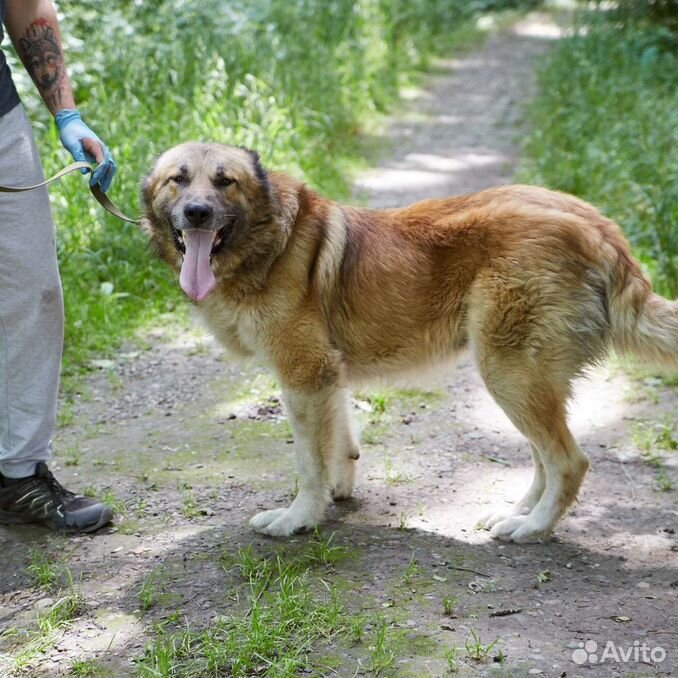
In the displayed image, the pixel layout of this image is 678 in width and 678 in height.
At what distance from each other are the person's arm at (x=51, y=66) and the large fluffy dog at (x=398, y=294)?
0.29 metres

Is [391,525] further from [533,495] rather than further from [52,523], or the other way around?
[52,523]

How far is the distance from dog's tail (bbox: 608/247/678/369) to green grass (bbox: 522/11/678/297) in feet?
7.89

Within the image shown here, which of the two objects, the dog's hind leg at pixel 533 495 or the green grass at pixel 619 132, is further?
the green grass at pixel 619 132

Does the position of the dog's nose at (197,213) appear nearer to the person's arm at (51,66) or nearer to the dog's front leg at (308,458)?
the person's arm at (51,66)

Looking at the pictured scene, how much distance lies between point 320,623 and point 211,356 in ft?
10.1

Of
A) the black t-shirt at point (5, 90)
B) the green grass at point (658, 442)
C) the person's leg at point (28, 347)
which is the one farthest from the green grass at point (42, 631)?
the green grass at point (658, 442)

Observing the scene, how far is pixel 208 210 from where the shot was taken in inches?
152

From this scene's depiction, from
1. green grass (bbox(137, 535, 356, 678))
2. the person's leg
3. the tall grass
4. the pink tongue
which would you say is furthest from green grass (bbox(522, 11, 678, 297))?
the person's leg

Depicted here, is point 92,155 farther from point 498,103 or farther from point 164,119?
point 498,103

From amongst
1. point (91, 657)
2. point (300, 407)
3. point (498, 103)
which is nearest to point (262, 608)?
point (91, 657)

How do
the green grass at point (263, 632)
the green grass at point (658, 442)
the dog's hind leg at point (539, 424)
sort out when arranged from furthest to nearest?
Answer: the green grass at point (658, 442), the dog's hind leg at point (539, 424), the green grass at point (263, 632)

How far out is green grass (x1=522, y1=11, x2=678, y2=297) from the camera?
22.3ft

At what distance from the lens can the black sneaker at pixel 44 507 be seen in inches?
159

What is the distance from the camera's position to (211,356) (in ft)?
20.0
